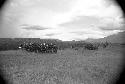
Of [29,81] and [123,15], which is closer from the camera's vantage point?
[123,15]

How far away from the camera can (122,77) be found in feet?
11.2

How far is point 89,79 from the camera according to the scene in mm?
6371

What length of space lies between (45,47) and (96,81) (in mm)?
13077

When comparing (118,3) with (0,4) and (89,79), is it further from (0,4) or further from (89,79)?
(89,79)

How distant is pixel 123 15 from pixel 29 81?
13.6 feet

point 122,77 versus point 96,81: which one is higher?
point 122,77

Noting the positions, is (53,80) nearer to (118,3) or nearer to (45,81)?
(45,81)

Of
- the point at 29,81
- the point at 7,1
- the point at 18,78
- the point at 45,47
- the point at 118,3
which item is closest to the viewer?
the point at 118,3

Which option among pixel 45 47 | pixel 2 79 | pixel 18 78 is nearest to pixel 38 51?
pixel 45 47

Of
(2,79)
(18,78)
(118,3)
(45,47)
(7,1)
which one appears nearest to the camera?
(118,3)

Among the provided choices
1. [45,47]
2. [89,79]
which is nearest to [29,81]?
[89,79]

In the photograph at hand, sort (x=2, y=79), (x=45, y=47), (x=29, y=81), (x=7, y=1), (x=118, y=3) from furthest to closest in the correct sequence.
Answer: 1. (x=45, y=47)
2. (x=29, y=81)
3. (x=2, y=79)
4. (x=7, y=1)
5. (x=118, y=3)

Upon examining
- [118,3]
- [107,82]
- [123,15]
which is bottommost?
[107,82]

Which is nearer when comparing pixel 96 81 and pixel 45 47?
pixel 96 81
